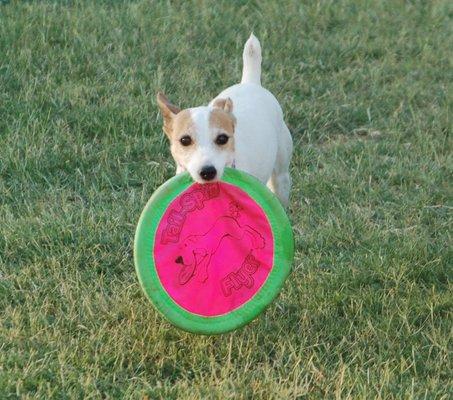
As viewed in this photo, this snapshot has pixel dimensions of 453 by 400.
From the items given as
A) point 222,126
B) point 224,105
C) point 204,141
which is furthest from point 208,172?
point 224,105

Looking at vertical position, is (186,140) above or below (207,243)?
above

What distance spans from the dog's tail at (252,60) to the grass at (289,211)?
88 centimetres

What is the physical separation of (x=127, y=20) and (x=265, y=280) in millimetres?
4710

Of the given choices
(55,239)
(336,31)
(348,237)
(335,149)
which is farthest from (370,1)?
(55,239)

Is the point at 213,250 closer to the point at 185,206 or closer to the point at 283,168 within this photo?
the point at 185,206

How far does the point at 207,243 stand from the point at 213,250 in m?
0.04

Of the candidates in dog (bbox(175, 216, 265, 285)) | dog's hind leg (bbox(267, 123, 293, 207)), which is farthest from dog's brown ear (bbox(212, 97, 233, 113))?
dog's hind leg (bbox(267, 123, 293, 207))

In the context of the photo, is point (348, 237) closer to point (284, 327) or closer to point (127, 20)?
point (284, 327)

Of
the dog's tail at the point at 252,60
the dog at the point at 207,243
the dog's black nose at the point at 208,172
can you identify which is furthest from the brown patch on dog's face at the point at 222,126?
the dog's tail at the point at 252,60

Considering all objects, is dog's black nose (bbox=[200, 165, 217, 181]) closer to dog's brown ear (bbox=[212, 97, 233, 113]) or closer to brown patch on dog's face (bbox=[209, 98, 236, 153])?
brown patch on dog's face (bbox=[209, 98, 236, 153])

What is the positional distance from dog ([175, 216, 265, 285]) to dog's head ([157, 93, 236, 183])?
29 cm

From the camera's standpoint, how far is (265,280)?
182 inches

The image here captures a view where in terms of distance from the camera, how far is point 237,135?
5.26 meters

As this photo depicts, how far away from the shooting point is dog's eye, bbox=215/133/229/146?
467 centimetres
